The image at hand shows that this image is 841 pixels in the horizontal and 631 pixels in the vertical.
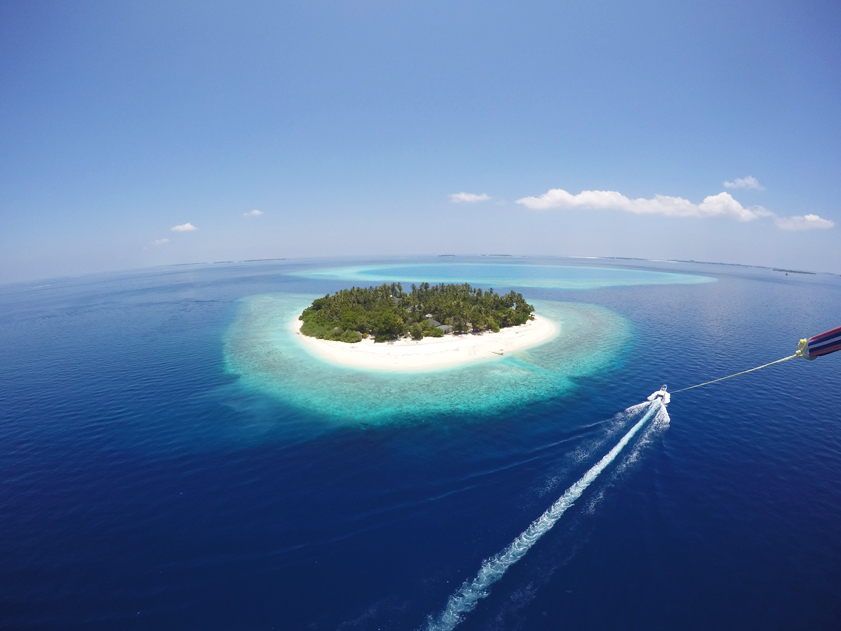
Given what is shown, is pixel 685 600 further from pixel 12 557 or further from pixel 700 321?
pixel 700 321

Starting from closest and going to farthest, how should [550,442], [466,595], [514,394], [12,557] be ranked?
1. [466,595]
2. [12,557]
3. [550,442]
4. [514,394]

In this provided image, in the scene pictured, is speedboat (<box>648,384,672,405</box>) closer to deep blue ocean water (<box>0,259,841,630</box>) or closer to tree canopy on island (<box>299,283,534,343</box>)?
deep blue ocean water (<box>0,259,841,630</box>)

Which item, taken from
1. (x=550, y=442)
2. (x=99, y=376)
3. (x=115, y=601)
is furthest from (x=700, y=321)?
(x=99, y=376)

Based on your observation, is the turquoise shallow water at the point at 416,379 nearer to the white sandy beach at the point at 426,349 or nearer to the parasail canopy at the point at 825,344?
the white sandy beach at the point at 426,349

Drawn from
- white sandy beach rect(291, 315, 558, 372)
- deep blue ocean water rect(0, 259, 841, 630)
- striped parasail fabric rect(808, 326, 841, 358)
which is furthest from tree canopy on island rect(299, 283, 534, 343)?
striped parasail fabric rect(808, 326, 841, 358)

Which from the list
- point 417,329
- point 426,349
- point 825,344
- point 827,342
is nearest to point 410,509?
point 825,344

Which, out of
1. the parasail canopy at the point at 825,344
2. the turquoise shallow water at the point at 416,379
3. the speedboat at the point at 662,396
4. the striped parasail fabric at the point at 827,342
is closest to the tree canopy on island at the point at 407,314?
the turquoise shallow water at the point at 416,379
